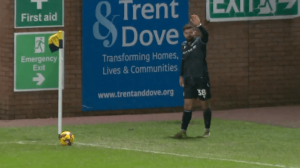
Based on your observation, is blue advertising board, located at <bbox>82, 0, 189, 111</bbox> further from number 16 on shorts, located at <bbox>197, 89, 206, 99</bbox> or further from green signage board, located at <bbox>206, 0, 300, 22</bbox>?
number 16 on shorts, located at <bbox>197, 89, 206, 99</bbox>

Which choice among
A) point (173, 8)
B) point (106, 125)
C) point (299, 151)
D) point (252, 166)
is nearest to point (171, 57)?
point (173, 8)

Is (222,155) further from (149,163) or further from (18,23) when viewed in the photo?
(18,23)

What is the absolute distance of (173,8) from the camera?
1789 cm

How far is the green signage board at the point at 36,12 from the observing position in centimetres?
1716

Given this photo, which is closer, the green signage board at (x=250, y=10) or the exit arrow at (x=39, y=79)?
the exit arrow at (x=39, y=79)

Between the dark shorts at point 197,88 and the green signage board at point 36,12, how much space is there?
513 cm

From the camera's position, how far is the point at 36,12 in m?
17.2

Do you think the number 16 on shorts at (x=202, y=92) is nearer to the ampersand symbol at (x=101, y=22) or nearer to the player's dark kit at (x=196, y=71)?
the player's dark kit at (x=196, y=71)

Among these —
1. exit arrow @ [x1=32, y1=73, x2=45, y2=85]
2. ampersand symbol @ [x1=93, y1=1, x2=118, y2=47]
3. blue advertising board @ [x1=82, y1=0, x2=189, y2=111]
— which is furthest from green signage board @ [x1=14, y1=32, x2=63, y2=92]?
ampersand symbol @ [x1=93, y1=1, x2=118, y2=47]

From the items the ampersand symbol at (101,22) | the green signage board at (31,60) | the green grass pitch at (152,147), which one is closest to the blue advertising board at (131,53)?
the ampersand symbol at (101,22)

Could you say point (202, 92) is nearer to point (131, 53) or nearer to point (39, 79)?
point (131, 53)

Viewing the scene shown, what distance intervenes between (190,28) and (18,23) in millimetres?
5453

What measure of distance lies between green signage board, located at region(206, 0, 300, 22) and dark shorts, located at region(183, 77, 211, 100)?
16.2 feet

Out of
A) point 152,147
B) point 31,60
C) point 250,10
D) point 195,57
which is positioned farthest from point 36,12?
point 152,147
